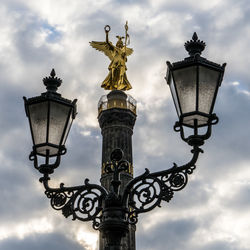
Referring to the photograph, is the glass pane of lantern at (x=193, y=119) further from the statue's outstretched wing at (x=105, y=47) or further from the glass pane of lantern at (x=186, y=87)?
the statue's outstretched wing at (x=105, y=47)

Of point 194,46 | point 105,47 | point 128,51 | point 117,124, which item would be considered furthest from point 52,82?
point 128,51

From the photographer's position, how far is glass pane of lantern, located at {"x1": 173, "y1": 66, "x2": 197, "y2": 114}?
5898mm

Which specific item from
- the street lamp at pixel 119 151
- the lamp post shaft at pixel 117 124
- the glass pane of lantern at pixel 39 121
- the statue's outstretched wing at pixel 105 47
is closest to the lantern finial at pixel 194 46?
the street lamp at pixel 119 151

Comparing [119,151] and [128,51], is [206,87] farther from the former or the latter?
[128,51]

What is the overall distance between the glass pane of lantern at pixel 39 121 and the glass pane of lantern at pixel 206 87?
5.21 feet

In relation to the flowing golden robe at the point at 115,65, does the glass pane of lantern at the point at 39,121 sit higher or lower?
lower

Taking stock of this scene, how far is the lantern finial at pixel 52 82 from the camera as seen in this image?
6757 mm

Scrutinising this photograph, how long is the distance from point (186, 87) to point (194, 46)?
68cm

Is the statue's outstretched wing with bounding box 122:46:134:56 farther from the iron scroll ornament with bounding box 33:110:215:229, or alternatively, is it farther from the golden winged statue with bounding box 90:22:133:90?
the iron scroll ornament with bounding box 33:110:215:229

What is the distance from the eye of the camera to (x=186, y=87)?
5934 mm

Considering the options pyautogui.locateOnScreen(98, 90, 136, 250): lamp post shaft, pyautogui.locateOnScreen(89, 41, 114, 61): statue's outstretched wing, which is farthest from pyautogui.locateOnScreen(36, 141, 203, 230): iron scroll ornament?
pyautogui.locateOnScreen(89, 41, 114, 61): statue's outstretched wing

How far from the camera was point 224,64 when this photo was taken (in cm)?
615

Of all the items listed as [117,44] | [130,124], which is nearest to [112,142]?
[130,124]

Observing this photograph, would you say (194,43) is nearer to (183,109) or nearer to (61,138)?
(183,109)
